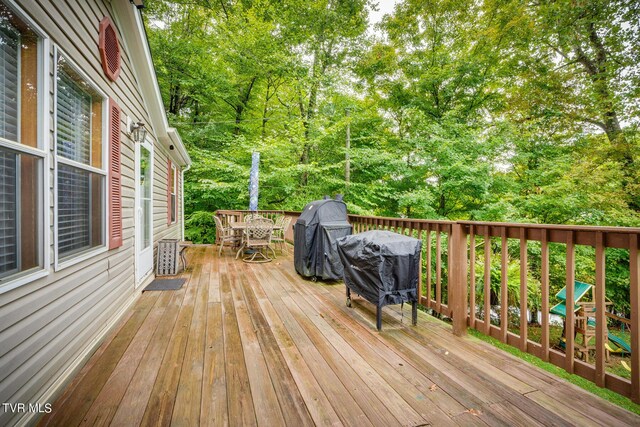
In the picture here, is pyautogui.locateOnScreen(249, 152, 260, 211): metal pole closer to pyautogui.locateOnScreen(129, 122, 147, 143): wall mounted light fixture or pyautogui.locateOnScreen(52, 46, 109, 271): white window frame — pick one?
pyautogui.locateOnScreen(129, 122, 147, 143): wall mounted light fixture

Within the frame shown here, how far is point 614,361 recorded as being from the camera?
6.22m

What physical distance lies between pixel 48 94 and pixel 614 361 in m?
10.5

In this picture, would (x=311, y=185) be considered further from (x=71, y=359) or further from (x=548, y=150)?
(x=71, y=359)

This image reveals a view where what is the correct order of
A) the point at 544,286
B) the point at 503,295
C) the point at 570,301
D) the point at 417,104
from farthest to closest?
the point at 417,104 → the point at 503,295 → the point at 544,286 → the point at 570,301

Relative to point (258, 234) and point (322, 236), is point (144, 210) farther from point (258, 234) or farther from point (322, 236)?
Result: point (322, 236)

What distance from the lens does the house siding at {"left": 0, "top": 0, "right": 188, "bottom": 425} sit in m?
1.42

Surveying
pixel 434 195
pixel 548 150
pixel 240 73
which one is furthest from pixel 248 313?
pixel 240 73

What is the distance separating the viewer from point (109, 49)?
2.79 metres

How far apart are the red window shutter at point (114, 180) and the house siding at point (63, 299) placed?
0.41 ft

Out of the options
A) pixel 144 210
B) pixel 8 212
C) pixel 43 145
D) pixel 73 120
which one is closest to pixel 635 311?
pixel 8 212

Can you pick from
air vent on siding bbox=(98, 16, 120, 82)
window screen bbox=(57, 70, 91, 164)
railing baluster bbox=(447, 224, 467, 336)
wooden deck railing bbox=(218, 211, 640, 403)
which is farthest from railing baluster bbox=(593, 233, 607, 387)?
air vent on siding bbox=(98, 16, 120, 82)

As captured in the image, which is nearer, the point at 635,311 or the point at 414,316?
the point at 635,311

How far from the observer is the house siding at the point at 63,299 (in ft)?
4.66

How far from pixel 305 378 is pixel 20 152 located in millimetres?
2182
